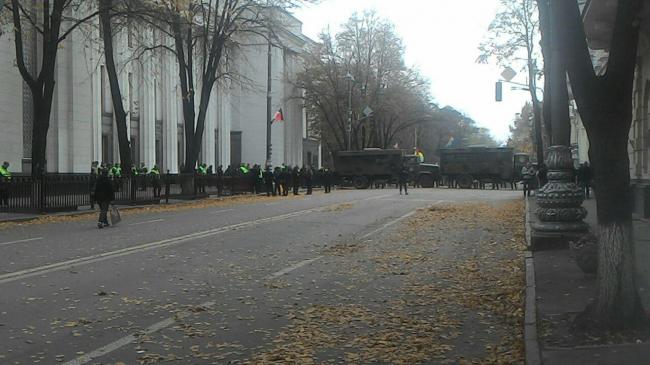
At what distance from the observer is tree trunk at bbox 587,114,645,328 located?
19.7ft

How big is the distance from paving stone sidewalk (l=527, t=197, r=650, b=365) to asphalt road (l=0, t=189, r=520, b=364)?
2.75m

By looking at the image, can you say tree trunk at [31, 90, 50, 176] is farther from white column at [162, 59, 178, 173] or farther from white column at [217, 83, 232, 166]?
white column at [217, 83, 232, 166]

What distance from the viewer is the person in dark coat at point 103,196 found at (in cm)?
1750

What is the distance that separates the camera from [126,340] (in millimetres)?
6219

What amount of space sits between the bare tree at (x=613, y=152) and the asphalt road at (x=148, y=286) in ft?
11.0

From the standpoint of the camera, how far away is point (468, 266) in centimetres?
1088

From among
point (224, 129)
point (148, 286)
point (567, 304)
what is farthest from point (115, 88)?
point (567, 304)

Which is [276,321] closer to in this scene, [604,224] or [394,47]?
[604,224]

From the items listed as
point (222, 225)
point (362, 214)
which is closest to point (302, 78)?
point (362, 214)

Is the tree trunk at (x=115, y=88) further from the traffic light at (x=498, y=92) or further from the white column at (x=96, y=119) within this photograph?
the traffic light at (x=498, y=92)

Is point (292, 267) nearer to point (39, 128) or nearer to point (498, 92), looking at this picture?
point (39, 128)

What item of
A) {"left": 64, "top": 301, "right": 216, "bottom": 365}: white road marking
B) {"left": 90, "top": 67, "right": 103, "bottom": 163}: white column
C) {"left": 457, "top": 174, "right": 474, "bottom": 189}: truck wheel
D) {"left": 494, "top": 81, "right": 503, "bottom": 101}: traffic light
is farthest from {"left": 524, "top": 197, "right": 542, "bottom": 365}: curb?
{"left": 457, "top": 174, "right": 474, "bottom": 189}: truck wheel

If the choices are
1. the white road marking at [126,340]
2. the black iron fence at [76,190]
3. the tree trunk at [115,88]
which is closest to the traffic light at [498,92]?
the black iron fence at [76,190]

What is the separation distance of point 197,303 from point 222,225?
9.79m
